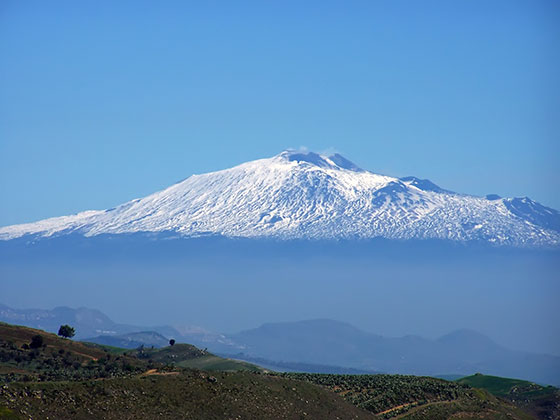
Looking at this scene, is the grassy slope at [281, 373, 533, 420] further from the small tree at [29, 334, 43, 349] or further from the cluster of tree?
the small tree at [29, 334, 43, 349]

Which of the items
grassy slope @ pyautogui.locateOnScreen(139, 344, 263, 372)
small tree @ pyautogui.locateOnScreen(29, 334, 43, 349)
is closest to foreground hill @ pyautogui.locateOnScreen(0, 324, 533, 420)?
small tree @ pyautogui.locateOnScreen(29, 334, 43, 349)

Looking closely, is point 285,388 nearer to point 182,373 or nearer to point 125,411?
point 182,373

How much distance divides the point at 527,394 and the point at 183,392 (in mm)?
→ 58767

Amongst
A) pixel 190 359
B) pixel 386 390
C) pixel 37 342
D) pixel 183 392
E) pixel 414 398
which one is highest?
pixel 37 342

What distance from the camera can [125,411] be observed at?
5447 cm

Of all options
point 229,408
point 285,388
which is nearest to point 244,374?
point 285,388

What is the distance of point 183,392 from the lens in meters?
60.1

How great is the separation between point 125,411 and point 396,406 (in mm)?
29457

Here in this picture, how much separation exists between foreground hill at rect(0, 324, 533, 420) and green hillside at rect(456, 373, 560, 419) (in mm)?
7259

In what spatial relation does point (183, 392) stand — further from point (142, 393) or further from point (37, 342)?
point (37, 342)

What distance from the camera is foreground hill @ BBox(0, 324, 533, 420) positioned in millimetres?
53125

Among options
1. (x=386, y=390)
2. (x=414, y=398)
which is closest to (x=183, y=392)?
(x=386, y=390)

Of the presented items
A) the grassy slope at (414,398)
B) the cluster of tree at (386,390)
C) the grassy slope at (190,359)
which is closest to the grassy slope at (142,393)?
the grassy slope at (414,398)

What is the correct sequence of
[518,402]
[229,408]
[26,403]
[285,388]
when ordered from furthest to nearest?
1. [518,402]
2. [285,388]
3. [229,408]
4. [26,403]
